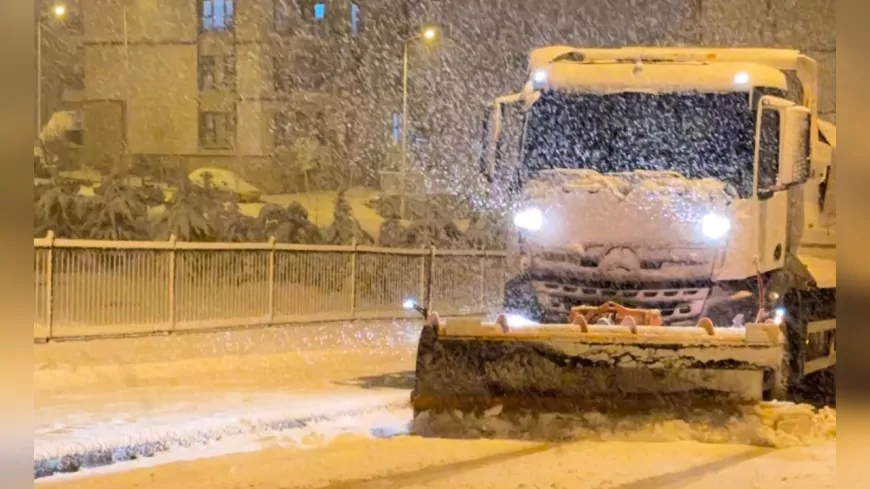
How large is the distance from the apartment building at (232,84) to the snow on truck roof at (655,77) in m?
29.2

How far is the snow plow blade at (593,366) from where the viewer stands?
27.7 feet

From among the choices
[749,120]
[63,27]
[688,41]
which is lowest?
[749,120]

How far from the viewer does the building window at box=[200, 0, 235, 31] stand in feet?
134

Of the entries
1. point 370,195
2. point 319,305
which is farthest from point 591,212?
point 370,195

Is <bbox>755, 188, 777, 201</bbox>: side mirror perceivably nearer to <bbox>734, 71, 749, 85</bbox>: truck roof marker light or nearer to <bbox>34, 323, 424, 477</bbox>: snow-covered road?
<bbox>734, 71, 749, 85</bbox>: truck roof marker light

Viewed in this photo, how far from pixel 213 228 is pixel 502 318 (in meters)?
14.4

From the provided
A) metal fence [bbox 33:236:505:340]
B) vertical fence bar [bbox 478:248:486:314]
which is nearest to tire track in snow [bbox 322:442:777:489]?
metal fence [bbox 33:236:505:340]

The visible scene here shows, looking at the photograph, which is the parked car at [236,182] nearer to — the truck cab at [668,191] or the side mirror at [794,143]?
the truck cab at [668,191]

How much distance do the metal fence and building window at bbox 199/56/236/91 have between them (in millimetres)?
20403

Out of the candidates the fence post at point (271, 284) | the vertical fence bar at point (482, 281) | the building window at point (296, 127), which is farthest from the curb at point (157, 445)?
the building window at point (296, 127)

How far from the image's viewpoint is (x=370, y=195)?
39.8m

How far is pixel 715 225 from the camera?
30.9 feet
